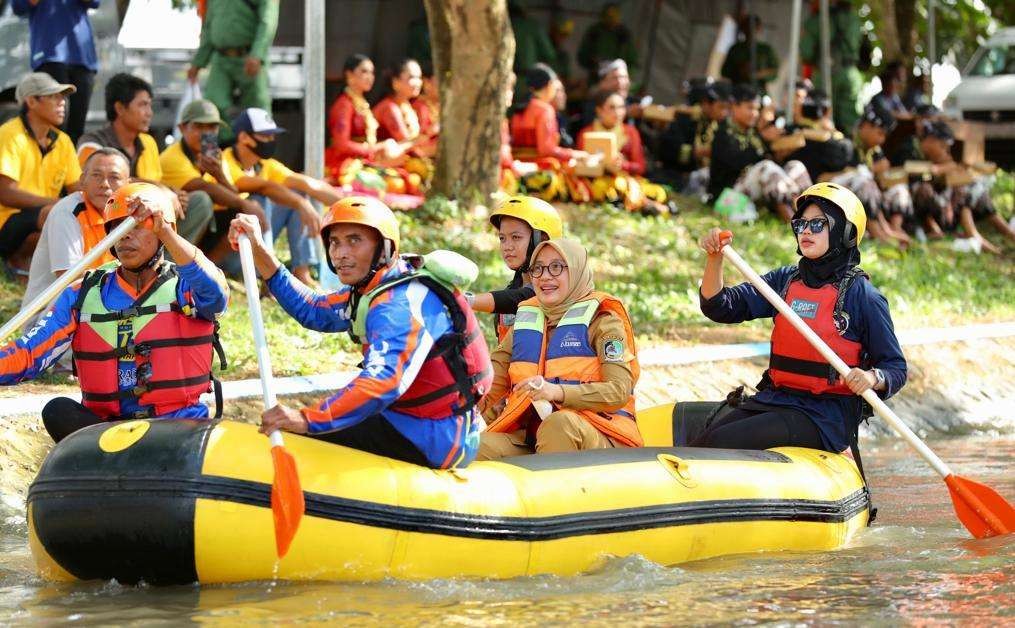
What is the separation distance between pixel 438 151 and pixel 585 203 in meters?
1.59

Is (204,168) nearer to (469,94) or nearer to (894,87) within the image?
(469,94)

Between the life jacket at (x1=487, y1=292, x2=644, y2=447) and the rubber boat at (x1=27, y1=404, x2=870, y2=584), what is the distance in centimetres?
41

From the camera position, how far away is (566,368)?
20.9 feet

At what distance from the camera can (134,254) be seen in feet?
19.0

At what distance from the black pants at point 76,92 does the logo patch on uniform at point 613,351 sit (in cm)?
461

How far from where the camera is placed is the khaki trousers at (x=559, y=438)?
6254 millimetres

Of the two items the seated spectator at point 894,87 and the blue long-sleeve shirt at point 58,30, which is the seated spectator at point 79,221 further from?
the seated spectator at point 894,87

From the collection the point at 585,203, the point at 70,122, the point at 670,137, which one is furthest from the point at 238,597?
the point at 670,137

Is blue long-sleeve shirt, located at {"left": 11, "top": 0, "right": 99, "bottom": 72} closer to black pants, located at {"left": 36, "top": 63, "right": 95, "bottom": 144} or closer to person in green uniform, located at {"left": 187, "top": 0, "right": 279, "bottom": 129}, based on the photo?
black pants, located at {"left": 36, "top": 63, "right": 95, "bottom": 144}

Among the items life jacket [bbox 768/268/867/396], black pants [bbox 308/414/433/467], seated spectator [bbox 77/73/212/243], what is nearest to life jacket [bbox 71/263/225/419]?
black pants [bbox 308/414/433/467]

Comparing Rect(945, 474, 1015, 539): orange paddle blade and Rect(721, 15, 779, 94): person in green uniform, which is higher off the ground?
Rect(721, 15, 779, 94): person in green uniform

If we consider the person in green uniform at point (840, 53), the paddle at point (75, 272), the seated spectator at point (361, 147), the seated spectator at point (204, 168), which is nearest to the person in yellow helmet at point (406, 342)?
the paddle at point (75, 272)

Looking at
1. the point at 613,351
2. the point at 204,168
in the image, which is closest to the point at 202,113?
the point at 204,168

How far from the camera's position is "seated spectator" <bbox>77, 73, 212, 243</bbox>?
8.75m
